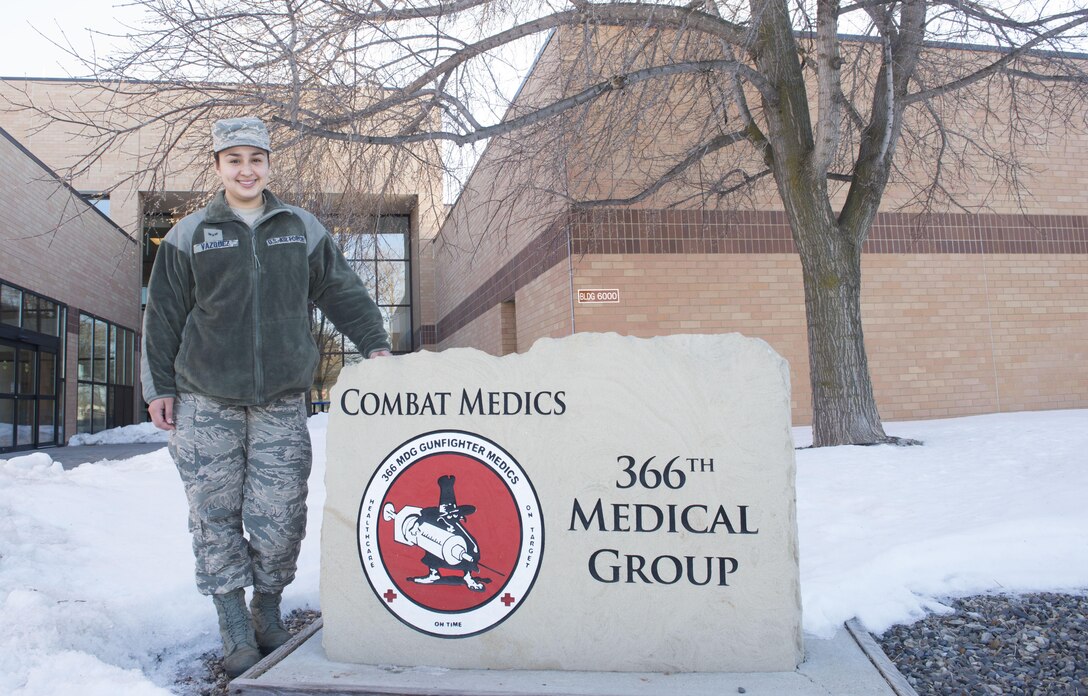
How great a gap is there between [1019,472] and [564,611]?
4.63 m

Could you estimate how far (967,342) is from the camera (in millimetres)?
12383

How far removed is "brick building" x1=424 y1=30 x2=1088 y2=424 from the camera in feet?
36.4

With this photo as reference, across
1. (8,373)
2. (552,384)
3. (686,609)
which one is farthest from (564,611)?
(8,373)

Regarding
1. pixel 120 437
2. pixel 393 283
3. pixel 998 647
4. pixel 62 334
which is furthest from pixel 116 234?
pixel 998 647

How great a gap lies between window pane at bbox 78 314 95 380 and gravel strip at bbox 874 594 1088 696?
20.1 metres

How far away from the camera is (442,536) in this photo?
8.46ft

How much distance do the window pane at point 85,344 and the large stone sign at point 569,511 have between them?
19032mm

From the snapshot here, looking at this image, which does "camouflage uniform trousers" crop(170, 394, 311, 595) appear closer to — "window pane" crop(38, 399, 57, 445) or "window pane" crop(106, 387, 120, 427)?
"window pane" crop(38, 399, 57, 445)

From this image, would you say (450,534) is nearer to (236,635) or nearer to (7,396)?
(236,635)

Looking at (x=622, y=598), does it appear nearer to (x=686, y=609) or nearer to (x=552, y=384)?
(x=686, y=609)

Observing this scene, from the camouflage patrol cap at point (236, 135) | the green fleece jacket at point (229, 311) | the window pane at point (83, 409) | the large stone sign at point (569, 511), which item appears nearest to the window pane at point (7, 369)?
the window pane at point (83, 409)

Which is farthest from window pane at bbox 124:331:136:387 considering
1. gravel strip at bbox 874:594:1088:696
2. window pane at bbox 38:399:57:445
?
gravel strip at bbox 874:594:1088:696

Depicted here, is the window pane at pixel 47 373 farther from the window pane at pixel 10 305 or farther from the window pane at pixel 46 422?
the window pane at pixel 10 305

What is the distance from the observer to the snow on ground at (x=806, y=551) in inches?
111
